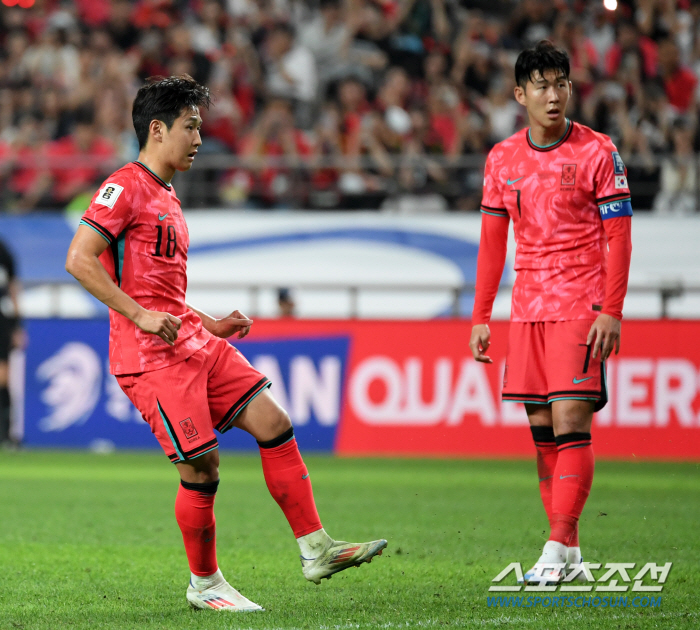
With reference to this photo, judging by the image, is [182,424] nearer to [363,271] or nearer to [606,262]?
[606,262]

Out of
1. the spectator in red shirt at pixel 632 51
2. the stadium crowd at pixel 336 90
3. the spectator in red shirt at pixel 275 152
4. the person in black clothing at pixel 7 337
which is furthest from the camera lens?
the spectator in red shirt at pixel 275 152

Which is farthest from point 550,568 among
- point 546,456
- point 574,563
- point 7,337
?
point 7,337

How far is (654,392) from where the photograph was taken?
1068 centimetres

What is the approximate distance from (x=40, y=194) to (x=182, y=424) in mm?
10433

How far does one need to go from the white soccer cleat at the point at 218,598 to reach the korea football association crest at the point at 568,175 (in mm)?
2258

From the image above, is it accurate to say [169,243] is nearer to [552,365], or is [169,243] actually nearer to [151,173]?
[151,173]

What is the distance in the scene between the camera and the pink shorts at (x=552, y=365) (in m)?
4.69

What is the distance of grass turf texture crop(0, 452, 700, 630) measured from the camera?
13.4 feet

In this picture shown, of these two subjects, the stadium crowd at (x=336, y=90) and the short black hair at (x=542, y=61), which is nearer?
the short black hair at (x=542, y=61)

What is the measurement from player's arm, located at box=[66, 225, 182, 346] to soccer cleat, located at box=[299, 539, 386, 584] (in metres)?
1.05

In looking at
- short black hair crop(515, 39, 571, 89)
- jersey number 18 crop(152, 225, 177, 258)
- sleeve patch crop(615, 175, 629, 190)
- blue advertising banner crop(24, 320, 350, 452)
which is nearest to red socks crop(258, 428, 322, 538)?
jersey number 18 crop(152, 225, 177, 258)

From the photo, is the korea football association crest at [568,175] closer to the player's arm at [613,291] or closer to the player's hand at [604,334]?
the player's arm at [613,291]

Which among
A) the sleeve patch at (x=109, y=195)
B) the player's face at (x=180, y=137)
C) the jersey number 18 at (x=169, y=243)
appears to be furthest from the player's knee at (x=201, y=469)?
the player's face at (x=180, y=137)

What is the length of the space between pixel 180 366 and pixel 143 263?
1.42ft
